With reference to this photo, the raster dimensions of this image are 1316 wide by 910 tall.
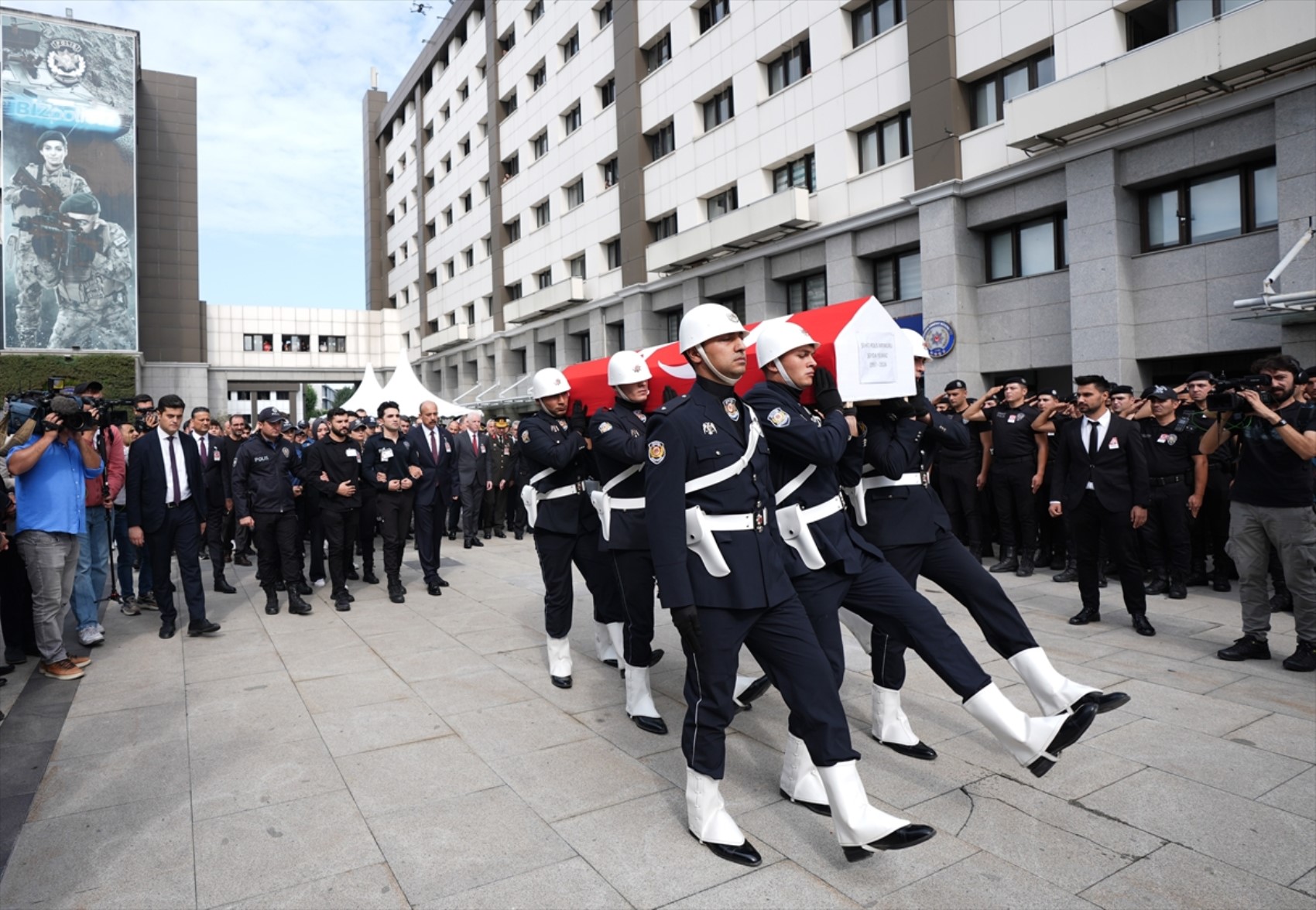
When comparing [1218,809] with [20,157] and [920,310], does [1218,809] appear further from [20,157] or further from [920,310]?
[20,157]

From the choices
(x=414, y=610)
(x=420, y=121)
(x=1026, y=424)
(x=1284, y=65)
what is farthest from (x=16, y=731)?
(x=420, y=121)

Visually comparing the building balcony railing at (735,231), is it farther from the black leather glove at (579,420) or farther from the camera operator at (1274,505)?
the black leather glove at (579,420)

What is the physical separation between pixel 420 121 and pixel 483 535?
37.7m

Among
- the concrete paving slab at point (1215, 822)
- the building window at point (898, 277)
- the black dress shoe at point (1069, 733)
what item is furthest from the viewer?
the building window at point (898, 277)

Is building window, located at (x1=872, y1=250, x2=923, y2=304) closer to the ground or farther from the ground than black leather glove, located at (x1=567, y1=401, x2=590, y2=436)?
farther from the ground

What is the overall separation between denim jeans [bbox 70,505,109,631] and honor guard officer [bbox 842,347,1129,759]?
5.84m

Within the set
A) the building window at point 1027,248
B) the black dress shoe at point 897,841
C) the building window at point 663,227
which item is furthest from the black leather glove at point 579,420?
the building window at point 663,227

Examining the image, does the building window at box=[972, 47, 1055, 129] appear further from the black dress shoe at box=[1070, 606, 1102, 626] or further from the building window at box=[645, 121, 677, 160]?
the black dress shoe at box=[1070, 606, 1102, 626]

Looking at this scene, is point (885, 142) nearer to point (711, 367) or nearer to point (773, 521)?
point (711, 367)

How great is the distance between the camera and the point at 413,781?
399 centimetres

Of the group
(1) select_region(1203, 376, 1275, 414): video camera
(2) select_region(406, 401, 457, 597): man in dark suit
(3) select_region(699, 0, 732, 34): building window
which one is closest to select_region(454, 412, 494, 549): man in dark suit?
(2) select_region(406, 401, 457, 597): man in dark suit

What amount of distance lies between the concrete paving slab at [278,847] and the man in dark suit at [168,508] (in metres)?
4.18

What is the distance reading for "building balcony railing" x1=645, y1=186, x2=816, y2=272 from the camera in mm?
19141

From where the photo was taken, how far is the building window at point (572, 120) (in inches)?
1206
